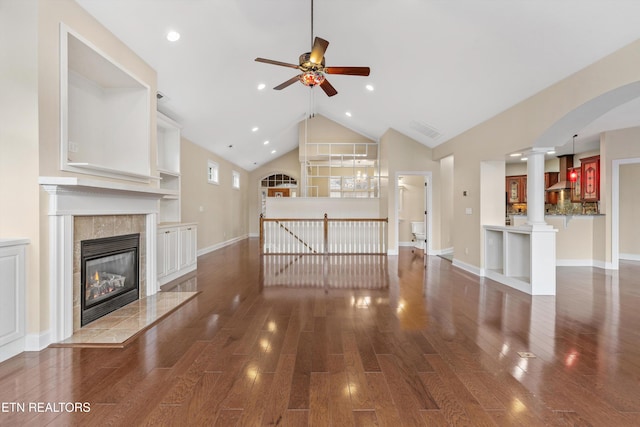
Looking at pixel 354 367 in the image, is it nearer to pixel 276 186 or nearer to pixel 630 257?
pixel 630 257

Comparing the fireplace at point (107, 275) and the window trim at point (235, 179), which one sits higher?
the window trim at point (235, 179)

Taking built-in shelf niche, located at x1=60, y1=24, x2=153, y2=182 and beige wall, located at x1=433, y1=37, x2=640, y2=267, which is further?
built-in shelf niche, located at x1=60, y1=24, x2=153, y2=182

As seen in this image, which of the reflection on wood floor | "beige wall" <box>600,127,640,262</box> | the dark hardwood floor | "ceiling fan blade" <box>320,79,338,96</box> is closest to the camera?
the dark hardwood floor

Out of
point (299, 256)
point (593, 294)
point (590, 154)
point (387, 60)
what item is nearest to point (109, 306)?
point (299, 256)

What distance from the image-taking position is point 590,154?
25.7 ft

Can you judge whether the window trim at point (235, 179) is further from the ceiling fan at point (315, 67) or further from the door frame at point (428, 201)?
the ceiling fan at point (315, 67)

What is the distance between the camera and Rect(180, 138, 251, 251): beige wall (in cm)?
717

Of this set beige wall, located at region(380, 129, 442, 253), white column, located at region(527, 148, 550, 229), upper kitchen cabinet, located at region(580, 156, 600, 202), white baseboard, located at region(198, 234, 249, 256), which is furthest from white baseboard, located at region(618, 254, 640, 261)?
white baseboard, located at region(198, 234, 249, 256)

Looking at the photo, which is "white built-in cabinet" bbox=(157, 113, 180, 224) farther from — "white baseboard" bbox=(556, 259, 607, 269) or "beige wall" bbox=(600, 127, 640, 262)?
"beige wall" bbox=(600, 127, 640, 262)

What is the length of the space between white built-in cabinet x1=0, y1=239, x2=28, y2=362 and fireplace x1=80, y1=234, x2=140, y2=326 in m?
0.51

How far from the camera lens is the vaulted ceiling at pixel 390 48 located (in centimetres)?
311

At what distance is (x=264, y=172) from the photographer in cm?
1313

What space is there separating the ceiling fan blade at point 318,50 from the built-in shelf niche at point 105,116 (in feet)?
7.15

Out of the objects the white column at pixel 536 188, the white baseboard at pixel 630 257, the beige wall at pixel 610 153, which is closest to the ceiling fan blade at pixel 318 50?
the white column at pixel 536 188
